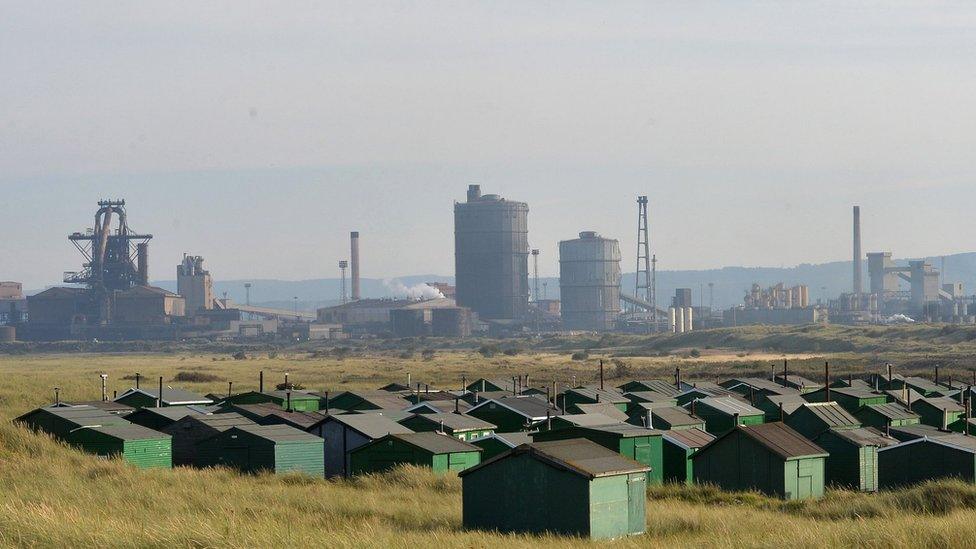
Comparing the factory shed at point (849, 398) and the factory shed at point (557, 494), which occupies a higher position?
the factory shed at point (557, 494)

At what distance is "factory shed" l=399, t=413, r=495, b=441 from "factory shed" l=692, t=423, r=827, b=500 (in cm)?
719

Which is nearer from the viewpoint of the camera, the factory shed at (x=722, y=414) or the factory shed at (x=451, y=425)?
the factory shed at (x=451, y=425)

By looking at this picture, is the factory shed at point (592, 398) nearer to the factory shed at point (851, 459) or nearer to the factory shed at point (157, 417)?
the factory shed at point (851, 459)

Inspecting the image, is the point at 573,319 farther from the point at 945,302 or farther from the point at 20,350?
the point at 20,350

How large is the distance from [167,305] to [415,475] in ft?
426

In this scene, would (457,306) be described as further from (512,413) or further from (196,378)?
(512,413)

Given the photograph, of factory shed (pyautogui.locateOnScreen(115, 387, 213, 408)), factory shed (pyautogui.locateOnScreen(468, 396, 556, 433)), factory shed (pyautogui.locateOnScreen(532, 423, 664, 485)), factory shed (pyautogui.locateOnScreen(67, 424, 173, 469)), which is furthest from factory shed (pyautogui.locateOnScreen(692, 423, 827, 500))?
factory shed (pyautogui.locateOnScreen(115, 387, 213, 408))

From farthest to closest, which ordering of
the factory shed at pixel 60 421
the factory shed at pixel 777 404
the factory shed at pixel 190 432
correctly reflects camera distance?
the factory shed at pixel 777 404, the factory shed at pixel 190 432, the factory shed at pixel 60 421

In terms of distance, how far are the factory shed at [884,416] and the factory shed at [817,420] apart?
1951 millimetres

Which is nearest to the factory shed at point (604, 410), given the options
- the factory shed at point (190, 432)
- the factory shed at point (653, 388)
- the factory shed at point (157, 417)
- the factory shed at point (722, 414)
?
the factory shed at point (722, 414)

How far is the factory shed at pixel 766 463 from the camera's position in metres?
30.2

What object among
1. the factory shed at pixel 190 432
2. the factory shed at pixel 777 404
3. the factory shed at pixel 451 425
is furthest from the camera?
the factory shed at pixel 777 404

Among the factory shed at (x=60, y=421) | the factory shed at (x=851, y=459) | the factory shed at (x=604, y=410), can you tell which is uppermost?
the factory shed at (x=60, y=421)

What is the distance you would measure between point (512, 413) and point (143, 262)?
120 meters
